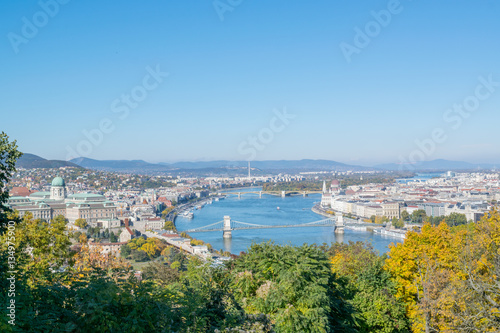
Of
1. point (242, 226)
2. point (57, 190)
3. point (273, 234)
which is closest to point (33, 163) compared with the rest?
point (57, 190)

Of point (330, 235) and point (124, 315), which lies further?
point (330, 235)

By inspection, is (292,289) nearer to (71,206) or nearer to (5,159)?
(5,159)

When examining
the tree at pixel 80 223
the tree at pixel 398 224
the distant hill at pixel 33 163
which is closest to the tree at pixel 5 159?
the tree at pixel 80 223

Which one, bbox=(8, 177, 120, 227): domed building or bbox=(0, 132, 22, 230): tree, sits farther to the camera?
bbox=(8, 177, 120, 227): domed building

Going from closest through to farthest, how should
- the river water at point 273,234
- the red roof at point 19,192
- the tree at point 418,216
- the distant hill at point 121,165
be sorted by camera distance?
the river water at point 273,234, the red roof at point 19,192, the tree at point 418,216, the distant hill at point 121,165

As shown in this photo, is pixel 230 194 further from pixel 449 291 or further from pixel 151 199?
pixel 449 291

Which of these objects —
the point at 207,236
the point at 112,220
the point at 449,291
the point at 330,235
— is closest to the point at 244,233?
the point at 207,236

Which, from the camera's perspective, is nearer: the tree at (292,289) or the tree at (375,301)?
the tree at (292,289)

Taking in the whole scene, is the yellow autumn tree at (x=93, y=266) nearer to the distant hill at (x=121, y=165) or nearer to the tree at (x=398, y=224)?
the tree at (x=398, y=224)

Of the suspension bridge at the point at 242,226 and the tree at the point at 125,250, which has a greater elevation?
the tree at the point at 125,250

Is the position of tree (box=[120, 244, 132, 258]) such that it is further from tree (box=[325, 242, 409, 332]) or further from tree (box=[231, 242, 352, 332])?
tree (box=[231, 242, 352, 332])

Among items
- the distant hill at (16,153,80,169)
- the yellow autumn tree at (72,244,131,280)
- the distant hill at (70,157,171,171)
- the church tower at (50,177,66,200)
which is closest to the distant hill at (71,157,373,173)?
the distant hill at (70,157,171,171)
